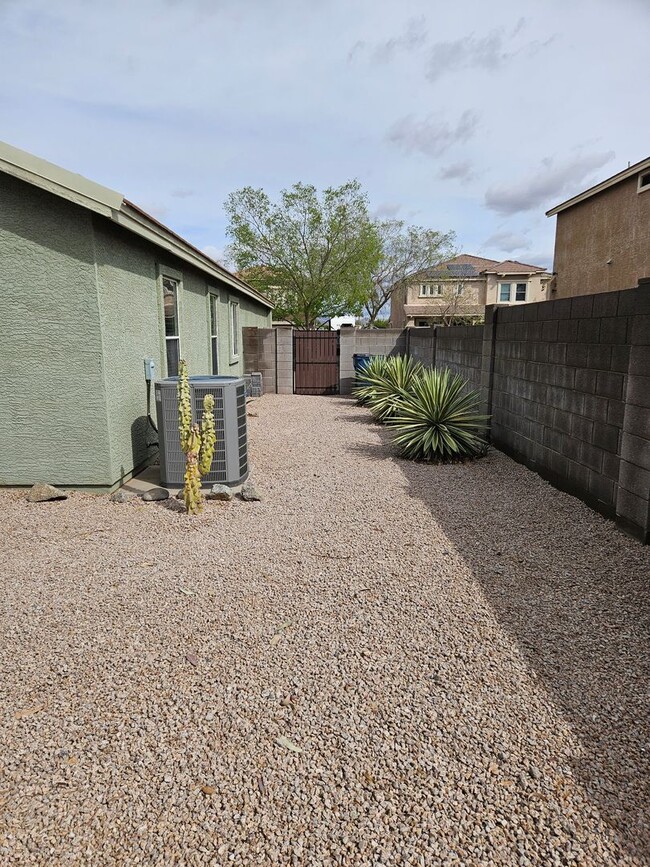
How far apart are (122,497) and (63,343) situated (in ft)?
5.36

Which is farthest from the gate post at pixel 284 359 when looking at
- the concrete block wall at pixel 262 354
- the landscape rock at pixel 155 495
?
the landscape rock at pixel 155 495

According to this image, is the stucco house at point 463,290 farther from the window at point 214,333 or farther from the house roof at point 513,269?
the window at point 214,333

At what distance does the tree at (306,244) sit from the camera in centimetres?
2686

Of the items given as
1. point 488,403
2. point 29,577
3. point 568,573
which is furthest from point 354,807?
point 488,403

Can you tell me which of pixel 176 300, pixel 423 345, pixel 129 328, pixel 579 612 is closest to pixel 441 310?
pixel 423 345

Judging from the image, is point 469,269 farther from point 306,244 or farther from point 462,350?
point 462,350

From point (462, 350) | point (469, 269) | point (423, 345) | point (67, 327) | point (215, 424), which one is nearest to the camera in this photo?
point (67, 327)

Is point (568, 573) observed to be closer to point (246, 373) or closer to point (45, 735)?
point (45, 735)

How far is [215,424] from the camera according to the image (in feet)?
18.7

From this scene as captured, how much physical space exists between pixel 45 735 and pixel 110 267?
4566 mm

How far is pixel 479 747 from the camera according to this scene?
2207 millimetres

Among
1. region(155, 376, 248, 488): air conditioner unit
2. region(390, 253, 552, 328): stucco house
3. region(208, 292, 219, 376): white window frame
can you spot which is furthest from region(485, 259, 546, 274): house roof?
region(155, 376, 248, 488): air conditioner unit

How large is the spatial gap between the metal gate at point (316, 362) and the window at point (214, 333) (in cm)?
469

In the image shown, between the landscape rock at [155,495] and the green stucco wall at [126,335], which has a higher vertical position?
the green stucco wall at [126,335]
